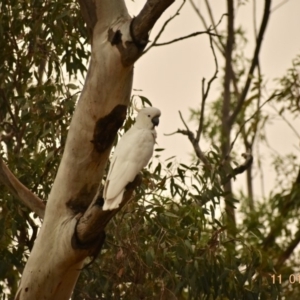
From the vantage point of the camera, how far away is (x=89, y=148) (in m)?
2.92

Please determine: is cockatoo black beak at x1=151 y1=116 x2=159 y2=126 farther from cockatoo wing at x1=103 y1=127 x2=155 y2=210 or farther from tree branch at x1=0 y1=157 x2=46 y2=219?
tree branch at x1=0 y1=157 x2=46 y2=219

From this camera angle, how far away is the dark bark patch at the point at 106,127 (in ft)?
9.51

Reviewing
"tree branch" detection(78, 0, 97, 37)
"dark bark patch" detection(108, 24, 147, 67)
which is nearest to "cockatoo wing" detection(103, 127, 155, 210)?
"dark bark patch" detection(108, 24, 147, 67)

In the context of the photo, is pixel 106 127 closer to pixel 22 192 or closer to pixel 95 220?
pixel 95 220

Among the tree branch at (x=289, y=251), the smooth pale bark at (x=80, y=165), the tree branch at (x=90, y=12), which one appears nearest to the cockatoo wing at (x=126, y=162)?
the smooth pale bark at (x=80, y=165)

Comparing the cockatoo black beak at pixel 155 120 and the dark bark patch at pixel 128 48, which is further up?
the dark bark patch at pixel 128 48

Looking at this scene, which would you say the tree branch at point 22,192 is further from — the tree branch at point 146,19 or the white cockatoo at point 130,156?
the tree branch at point 146,19

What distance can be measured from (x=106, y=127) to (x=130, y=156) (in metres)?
0.17

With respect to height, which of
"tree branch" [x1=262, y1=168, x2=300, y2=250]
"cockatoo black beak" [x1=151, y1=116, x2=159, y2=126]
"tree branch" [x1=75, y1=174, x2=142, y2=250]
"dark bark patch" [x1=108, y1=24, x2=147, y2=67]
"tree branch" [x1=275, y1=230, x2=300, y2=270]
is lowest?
"tree branch" [x1=75, y1=174, x2=142, y2=250]

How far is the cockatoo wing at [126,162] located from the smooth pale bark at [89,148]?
0.26ft

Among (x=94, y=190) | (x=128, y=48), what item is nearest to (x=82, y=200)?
(x=94, y=190)

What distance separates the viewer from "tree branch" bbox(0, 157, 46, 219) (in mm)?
3306

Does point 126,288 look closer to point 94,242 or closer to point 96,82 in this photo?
point 94,242

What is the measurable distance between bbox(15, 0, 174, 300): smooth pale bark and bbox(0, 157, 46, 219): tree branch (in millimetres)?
274
